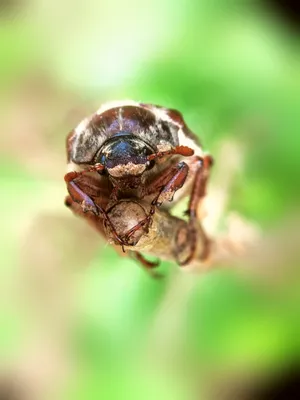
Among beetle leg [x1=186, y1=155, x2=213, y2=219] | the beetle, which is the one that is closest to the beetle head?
the beetle

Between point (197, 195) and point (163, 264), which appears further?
point (163, 264)

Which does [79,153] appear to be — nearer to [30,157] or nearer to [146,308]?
[146,308]

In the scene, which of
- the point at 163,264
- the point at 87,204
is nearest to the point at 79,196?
the point at 87,204

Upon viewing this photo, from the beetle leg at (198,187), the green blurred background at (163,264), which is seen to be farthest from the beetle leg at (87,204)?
the green blurred background at (163,264)

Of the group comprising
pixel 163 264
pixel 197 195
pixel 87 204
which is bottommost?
pixel 87 204

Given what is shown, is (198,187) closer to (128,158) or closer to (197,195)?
(197,195)

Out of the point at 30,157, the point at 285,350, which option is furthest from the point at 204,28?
the point at 285,350

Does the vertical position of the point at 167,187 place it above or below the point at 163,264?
below

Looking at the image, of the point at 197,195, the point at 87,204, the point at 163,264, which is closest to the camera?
the point at 87,204
